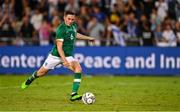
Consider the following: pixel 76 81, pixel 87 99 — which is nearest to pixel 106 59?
pixel 76 81

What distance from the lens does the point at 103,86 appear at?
66.4 feet

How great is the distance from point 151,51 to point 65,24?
9.89m

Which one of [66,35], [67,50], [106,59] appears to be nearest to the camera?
[66,35]

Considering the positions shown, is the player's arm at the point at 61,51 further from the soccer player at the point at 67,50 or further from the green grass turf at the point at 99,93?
the green grass turf at the point at 99,93

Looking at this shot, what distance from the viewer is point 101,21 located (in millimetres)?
26078

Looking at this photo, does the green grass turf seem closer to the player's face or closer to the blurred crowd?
the blurred crowd

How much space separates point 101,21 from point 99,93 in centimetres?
871

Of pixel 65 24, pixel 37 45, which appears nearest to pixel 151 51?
pixel 37 45

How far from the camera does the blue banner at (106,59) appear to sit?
24766 millimetres

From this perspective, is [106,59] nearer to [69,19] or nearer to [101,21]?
[101,21]

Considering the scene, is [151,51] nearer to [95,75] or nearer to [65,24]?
[95,75]

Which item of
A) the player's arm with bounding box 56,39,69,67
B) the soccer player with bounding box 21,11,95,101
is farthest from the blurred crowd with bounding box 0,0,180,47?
the player's arm with bounding box 56,39,69,67

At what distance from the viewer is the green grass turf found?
1430 cm

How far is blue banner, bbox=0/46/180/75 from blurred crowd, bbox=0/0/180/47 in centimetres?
59
